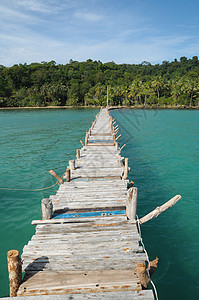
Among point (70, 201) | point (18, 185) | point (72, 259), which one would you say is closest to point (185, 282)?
point (72, 259)

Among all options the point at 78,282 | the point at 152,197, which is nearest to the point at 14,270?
the point at 78,282

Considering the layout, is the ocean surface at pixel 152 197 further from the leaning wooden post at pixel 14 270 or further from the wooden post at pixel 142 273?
the leaning wooden post at pixel 14 270

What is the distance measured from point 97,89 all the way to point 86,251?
372 ft

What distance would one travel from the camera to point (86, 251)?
18.3ft

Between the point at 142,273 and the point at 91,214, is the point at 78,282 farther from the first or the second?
the point at 91,214

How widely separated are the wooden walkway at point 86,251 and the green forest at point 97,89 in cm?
9476

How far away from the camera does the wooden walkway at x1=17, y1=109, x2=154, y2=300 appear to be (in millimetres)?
4602

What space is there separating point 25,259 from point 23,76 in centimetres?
14650

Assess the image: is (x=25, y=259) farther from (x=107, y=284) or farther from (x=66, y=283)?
(x=107, y=284)

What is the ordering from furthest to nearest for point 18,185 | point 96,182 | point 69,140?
point 69,140, point 18,185, point 96,182

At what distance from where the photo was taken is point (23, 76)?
13525 centimetres

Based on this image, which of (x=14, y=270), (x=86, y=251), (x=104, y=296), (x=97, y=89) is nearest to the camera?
(x=104, y=296)

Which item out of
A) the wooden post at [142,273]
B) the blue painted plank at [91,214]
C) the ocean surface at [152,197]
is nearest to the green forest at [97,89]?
the ocean surface at [152,197]

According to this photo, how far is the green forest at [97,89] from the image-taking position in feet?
320
